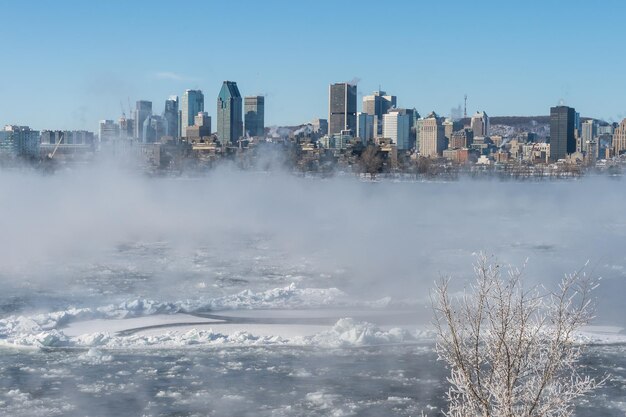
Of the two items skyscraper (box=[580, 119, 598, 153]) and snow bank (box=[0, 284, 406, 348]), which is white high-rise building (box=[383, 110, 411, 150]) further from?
snow bank (box=[0, 284, 406, 348])

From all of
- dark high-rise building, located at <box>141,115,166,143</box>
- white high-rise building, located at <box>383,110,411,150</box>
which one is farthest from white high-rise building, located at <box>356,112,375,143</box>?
dark high-rise building, located at <box>141,115,166,143</box>

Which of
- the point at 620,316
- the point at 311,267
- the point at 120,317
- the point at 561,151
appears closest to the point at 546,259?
the point at 311,267

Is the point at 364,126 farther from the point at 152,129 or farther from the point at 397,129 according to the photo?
the point at 152,129

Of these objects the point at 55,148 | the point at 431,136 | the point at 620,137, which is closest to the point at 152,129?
the point at 55,148

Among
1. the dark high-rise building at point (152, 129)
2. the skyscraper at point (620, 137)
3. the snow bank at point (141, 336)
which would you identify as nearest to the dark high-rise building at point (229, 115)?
the dark high-rise building at point (152, 129)

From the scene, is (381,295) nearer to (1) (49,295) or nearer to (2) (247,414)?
(1) (49,295)

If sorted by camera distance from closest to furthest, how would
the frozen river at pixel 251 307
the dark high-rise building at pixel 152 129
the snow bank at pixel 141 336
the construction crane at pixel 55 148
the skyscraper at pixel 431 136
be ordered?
the frozen river at pixel 251 307
the snow bank at pixel 141 336
the construction crane at pixel 55 148
the dark high-rise building at pixel 152 129
the skyscraper at pixel 431 136

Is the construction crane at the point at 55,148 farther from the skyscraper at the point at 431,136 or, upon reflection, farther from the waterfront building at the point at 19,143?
the skyscraper at the point at 431,136
